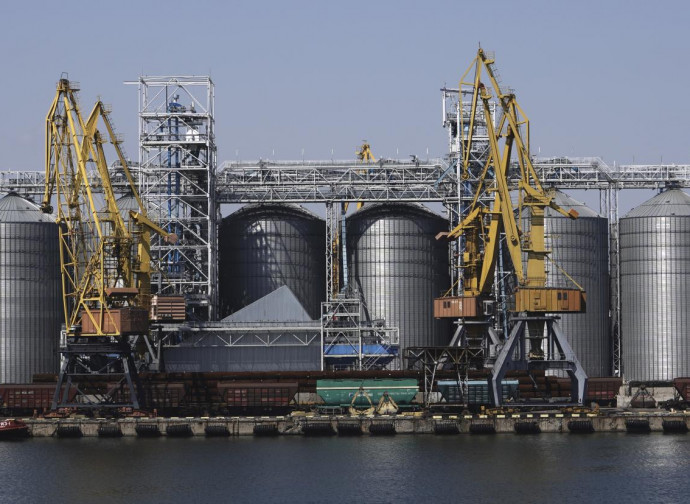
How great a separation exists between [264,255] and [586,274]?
40.9 meters

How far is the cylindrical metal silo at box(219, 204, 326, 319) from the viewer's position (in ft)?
627

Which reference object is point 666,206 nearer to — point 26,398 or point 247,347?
point 247,347

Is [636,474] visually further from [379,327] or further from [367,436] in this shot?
[379,327]

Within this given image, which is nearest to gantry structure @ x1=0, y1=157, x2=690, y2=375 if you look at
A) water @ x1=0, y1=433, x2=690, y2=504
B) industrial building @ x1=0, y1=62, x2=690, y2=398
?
industrial building @ x1=0, y1=62, x2=690, y2=398

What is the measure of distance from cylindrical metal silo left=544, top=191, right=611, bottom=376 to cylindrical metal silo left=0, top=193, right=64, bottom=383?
Answer: 6169 centimetres

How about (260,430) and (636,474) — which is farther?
(260,430)

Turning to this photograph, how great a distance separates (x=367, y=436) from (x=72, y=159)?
139 feet

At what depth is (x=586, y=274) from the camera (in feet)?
625

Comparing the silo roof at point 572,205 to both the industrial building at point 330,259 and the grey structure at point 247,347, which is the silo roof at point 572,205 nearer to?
the industrial building at point 330,259

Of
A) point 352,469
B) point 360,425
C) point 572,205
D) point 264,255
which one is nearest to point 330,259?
point 264,255

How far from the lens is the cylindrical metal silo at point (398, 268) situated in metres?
190

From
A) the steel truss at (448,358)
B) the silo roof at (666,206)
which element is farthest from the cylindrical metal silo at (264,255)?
the silo roof at (666,206)

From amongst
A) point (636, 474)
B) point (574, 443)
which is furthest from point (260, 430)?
point (636, 474)

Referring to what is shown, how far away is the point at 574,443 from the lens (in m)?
134
